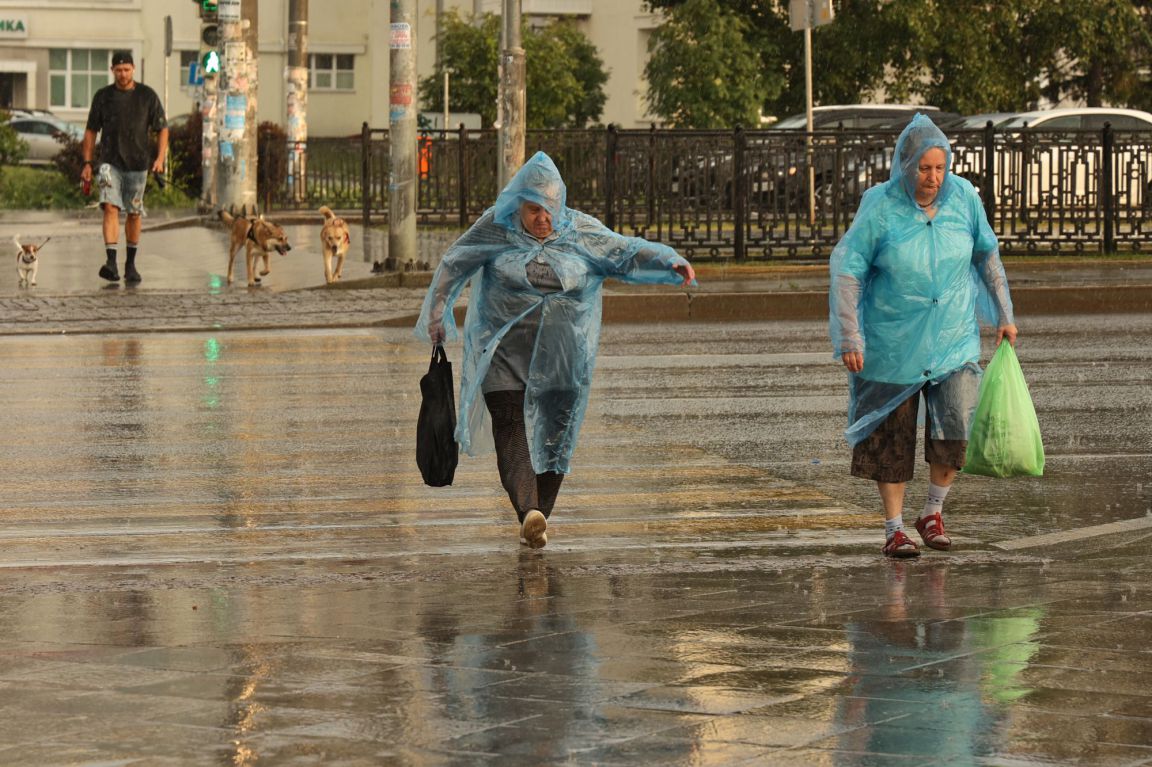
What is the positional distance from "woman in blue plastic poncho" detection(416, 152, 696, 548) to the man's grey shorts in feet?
39.5

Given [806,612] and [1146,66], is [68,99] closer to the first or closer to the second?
[1146,66]

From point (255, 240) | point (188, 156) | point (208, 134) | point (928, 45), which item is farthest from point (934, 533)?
point (928, 45)

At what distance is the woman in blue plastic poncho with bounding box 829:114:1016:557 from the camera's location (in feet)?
25.9

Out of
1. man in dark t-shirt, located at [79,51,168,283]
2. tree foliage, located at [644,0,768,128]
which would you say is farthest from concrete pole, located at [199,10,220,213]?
man in dark t-shirt, located at [79,51,168,283]

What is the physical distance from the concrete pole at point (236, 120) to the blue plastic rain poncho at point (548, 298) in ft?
66.9

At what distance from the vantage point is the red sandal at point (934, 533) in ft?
26.3

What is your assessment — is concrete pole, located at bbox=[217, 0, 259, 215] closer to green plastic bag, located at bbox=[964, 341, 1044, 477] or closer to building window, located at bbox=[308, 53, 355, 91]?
green plastic bag, located at bbox=[964, 341, 1044, 477]

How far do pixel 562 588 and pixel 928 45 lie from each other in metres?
34.2

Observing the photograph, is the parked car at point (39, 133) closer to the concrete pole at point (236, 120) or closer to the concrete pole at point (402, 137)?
the concrete pole at point (236, 120)

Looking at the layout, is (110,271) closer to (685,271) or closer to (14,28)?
(685,271)

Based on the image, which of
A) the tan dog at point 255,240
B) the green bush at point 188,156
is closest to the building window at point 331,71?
the green bush at point 188,156

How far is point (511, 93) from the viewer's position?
74.9ft

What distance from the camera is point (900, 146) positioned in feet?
26.3

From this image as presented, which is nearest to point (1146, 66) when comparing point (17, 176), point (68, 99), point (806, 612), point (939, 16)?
point (939, 16)
